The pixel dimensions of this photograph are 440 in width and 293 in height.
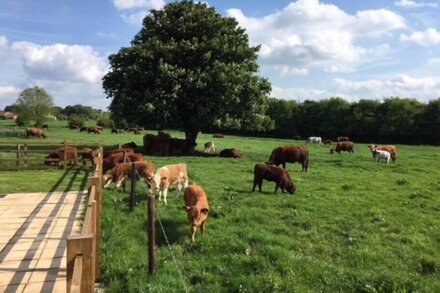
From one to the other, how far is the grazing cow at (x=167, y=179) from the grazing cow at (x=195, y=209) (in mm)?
1751

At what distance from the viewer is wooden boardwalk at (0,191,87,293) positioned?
697cm

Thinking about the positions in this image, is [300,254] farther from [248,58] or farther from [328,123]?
[328,123]

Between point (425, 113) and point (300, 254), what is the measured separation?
76.0 metres

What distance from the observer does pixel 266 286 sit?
7809mm

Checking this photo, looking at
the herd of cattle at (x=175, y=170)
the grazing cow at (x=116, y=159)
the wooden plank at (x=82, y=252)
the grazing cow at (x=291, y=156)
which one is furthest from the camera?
the grazing cow at (x=291, y=156)

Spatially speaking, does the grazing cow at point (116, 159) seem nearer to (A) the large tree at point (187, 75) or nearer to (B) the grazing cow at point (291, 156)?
(B) the grazing cow at point (291, 156)

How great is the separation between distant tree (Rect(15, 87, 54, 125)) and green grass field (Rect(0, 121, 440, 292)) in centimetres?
7447

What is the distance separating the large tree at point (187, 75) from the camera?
3173cm

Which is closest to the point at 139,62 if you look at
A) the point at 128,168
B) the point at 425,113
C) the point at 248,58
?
the point at 248,58

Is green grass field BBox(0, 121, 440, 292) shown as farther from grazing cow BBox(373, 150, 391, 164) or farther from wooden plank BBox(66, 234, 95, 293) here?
grazing cow BBox(373, 150, 391, 164)

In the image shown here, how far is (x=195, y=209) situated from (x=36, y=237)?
343cm

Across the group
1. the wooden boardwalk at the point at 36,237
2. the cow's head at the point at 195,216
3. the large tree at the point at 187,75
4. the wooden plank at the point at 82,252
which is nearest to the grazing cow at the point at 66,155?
the large tree at the point at 187,75

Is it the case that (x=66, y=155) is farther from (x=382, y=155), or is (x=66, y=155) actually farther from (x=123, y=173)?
(x=382, y=155)

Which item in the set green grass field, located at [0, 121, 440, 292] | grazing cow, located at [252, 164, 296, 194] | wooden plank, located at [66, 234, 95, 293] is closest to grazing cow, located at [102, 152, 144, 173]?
green grass field, located at [0, 121, 440, 292]
